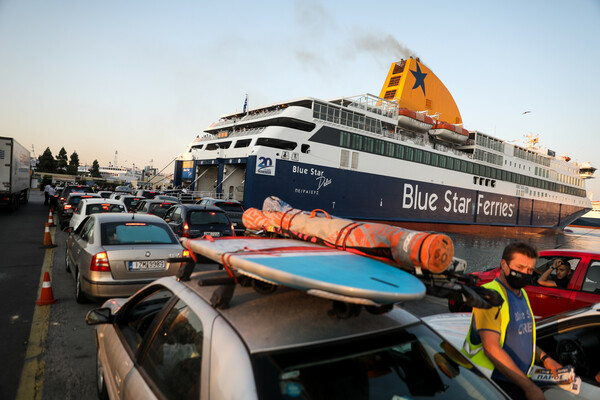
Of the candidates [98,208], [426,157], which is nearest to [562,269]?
[98,208]

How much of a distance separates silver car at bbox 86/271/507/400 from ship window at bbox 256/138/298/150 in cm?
2218

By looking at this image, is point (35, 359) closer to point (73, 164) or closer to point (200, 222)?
point (200, 222)

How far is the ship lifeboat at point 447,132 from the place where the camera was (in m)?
33.1

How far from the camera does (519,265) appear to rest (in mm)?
2211

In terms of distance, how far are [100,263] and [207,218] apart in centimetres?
449

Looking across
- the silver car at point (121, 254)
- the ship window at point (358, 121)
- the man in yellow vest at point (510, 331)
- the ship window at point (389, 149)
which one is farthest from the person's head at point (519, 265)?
the ship window at point (389, 149)

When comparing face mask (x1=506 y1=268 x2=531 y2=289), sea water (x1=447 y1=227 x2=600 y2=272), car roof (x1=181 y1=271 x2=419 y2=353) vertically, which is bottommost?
sea water (x1=447 y1=227 x2=600 y2=272)

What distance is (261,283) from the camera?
72.3 inches

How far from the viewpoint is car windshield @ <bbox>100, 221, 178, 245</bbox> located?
545 centimetres

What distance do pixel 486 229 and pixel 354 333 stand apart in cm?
4196

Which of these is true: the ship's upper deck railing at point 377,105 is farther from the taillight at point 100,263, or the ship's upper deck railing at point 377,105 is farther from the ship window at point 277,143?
the taillight at point 100,263

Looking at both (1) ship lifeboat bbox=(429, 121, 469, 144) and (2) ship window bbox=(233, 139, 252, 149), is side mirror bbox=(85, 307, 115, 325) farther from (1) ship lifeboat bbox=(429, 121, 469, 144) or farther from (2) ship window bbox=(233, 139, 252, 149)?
(1) ship lifeboat bbox=(429, 121, 469, 144)

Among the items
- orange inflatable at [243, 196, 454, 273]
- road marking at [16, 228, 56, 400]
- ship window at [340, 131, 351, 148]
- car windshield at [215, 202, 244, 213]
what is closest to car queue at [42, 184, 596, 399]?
orange inflatable at [243, 196, 454, 273]

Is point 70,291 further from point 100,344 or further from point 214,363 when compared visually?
point 214,363
